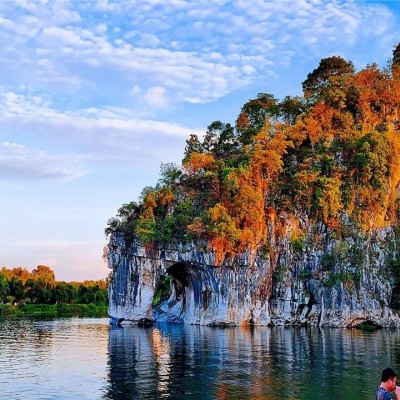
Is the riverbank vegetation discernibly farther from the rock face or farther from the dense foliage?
the dense foliage

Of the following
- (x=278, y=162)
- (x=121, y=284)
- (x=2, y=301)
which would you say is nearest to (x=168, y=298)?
(x=121, y=284)

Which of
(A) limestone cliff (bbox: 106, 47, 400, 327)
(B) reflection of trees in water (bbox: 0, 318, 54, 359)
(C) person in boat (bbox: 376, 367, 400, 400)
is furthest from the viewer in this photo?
(A) limestone cliff (bbox: 106, 47, 400, 327)

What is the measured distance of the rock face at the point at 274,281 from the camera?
54906 millimetres

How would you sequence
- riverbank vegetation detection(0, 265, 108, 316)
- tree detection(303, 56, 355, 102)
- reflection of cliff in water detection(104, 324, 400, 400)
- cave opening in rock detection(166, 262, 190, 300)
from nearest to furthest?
reflection of cliff in water detection(104, 324, 400, 400), cave opening in rock detection(166, 262, 190, 300), tree detection(303, 56, 355, 102), riverbank vegetation detection(0, 265, 108, 316)

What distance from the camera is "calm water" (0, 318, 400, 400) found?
1998cm

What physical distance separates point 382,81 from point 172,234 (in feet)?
101

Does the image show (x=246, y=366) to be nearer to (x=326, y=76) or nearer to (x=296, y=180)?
(x=296, y=180)

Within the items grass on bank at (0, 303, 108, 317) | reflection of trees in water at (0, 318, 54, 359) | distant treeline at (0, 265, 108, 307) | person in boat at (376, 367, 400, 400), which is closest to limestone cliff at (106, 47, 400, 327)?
reflection of trees in water at (0, 318, 54, 359)

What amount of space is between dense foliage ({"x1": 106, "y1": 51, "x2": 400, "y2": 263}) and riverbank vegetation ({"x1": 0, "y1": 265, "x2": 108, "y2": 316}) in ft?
147

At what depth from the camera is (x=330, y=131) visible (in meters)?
62.0

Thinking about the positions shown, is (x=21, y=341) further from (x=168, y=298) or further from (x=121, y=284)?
(x=168, y=298)

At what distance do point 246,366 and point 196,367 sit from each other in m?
2.35

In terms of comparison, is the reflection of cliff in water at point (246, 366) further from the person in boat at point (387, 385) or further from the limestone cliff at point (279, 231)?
the limestone cliff at point (279, 231)

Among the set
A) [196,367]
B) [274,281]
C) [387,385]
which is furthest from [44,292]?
[387,385]
